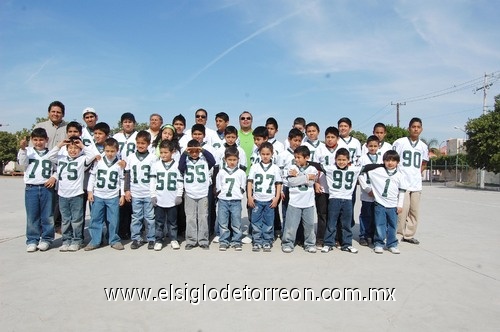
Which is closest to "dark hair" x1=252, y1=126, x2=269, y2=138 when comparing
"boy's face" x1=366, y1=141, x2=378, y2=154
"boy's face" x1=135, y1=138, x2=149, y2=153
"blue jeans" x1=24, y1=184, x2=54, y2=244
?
"boy's face" x1=366, y1=141, x2=378, y2=154

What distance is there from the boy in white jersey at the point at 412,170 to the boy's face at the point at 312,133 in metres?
1.55

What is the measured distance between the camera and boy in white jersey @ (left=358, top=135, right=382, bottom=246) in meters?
6.21

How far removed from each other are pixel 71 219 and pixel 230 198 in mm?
2499

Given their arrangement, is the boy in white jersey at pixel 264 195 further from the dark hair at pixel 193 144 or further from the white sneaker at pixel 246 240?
the dark hair at pixel 193 144

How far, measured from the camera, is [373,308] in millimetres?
3500

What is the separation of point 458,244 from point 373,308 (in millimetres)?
3618

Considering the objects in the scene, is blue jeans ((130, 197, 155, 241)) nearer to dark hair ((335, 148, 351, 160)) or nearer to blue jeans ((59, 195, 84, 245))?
blue jeans ((59, 195, 84, 245))

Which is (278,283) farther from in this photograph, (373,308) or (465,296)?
(465,296)

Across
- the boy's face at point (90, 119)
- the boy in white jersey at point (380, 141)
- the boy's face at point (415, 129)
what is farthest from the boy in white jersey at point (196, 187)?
the boy's face at point (415, 129)

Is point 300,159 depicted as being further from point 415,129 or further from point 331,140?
point 415,129

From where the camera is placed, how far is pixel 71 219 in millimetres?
5719

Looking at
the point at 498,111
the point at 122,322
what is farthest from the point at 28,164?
the point at 498,111

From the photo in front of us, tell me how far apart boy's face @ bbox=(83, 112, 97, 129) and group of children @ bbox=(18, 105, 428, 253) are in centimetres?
43

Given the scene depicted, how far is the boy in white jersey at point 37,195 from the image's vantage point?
5570 millimetres
